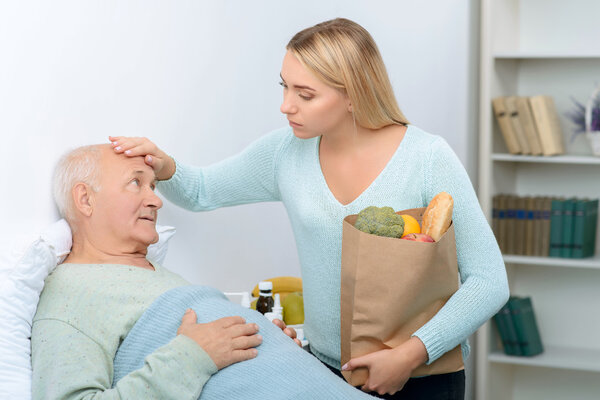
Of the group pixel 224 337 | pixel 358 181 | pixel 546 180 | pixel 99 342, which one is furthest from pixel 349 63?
pixel 546 180

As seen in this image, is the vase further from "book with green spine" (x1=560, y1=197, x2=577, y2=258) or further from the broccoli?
the broccoli

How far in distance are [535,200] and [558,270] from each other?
45cm

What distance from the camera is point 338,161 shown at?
177cm

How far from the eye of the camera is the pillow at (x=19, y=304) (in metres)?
1.36

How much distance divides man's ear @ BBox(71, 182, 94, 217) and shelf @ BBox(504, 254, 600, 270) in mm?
2195

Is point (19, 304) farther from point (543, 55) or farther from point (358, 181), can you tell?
point (543, 55)

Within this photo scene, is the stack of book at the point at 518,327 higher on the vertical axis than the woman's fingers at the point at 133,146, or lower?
lower

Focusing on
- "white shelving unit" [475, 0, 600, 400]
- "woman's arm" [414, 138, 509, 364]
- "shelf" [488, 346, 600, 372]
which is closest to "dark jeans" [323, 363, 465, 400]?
"woman's arm" [414, 138, 509, 364]

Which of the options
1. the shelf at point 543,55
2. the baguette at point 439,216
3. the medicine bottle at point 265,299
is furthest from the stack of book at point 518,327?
the baguette at point 439,216

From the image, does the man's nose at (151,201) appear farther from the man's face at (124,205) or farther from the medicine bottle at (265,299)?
the medicine bottle at (265,299)

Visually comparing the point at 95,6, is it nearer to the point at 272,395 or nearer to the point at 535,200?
the point at 272,395

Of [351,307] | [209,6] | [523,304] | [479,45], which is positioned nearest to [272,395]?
[351,307]

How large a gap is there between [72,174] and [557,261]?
2322 mm

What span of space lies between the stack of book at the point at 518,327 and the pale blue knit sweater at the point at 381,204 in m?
1.72
